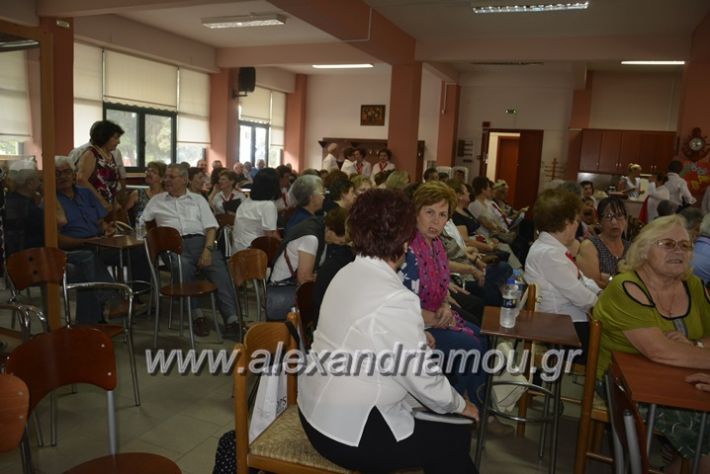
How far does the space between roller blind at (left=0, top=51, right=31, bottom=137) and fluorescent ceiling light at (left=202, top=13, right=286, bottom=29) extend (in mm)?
5027

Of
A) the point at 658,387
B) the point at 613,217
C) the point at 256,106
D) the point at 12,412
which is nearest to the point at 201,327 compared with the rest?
the point at 12,412

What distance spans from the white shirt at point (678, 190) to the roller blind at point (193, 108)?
27.1 ft

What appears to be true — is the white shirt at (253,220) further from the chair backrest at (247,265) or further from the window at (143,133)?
the window at (143,133)

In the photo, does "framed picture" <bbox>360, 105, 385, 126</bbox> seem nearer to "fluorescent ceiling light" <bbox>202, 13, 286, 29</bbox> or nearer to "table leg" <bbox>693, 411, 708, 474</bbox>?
"fluorescent ceiling light" <bbox>202, 13, 286, 29</bbox>

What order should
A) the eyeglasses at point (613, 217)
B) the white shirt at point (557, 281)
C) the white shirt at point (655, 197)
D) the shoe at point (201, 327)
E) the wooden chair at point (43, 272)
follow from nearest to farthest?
1. the wooden chair at point (43, 272)
2. the white shirt at point (557, 281)
3. the eyeglasses at point (613, 217)
4. the shoe at point (201, 327)
5. the white shirt at point (655, 197)

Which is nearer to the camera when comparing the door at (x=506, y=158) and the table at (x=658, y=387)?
the table at (x=658, y=387)

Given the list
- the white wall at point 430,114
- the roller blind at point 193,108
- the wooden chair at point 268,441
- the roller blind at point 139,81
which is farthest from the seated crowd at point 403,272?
the white wall at point 430,114

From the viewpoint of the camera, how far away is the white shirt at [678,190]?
6.66 m

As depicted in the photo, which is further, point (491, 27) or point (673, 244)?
point (491, 27)

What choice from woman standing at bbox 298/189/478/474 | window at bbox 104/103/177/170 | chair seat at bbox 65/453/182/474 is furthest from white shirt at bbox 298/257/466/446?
window at bbox 104/103/177/170

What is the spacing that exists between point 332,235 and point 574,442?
1701 mm

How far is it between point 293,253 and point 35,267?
134 cm

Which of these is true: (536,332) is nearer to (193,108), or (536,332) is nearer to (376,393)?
(376,393)

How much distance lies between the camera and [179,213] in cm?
420
